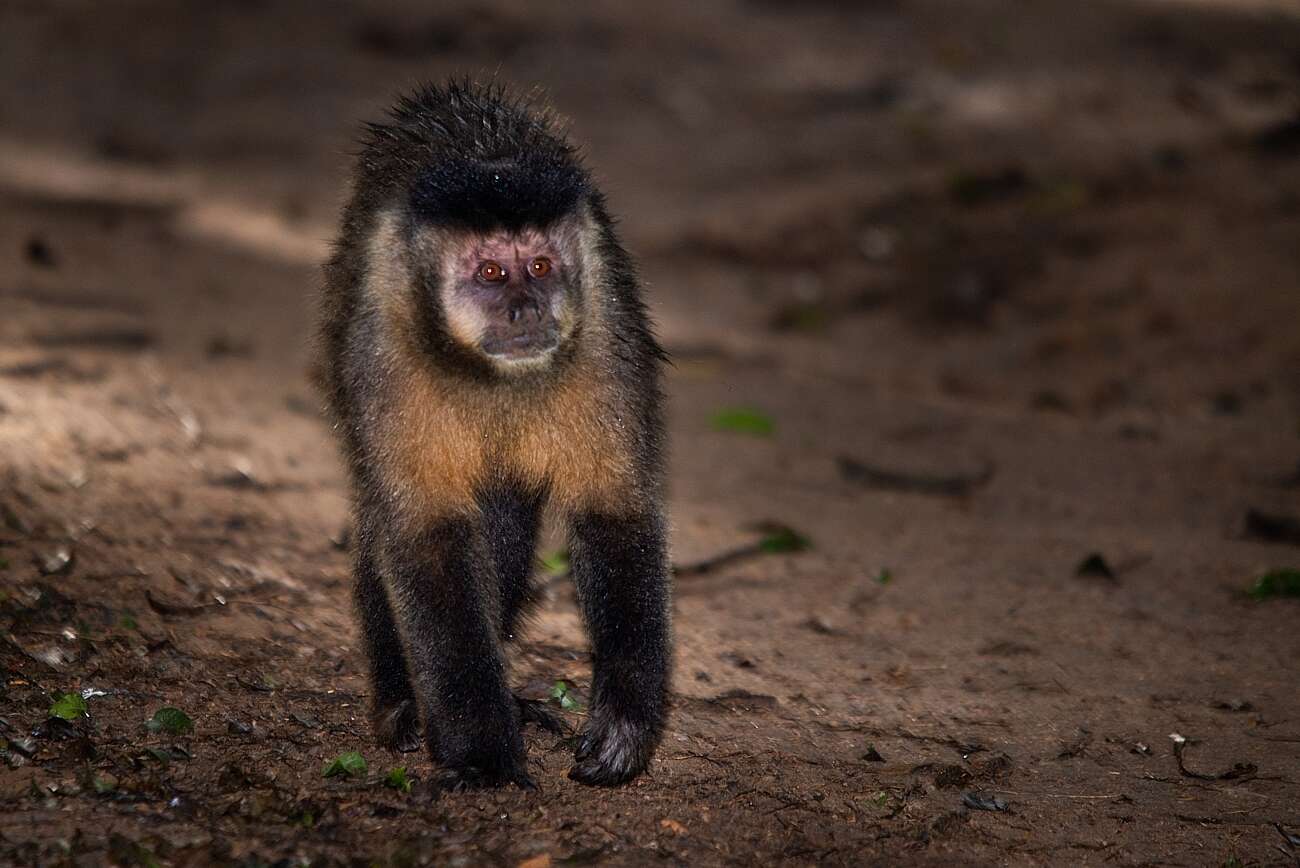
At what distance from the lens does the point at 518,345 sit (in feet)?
12.4

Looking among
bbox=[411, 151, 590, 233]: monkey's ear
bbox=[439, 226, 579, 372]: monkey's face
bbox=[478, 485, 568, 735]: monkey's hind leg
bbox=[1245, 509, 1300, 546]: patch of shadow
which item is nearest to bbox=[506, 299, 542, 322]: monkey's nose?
bbox=[439, 226, 579, 372]: monkey's face

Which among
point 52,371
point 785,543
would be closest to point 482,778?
point 785,543

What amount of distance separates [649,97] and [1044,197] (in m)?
3.99

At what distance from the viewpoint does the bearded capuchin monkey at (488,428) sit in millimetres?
3787

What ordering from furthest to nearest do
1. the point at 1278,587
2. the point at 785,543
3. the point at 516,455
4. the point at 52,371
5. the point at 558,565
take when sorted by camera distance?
the point at 52,371, the point at 785,543, the point at 558,565, the point at 1278,587, the point at 516,455

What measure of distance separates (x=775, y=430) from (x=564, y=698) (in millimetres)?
3132

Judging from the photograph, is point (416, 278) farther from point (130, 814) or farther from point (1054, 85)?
point (1054, 85)

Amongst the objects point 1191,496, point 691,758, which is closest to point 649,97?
point 1191,496

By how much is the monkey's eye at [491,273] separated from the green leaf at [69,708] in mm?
1640

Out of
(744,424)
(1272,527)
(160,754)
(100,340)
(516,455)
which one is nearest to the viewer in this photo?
(160,754)

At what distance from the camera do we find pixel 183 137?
11.6 metres

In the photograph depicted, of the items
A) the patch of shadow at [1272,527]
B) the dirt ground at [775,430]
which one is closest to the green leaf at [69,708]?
the dirt ground at [775,430]

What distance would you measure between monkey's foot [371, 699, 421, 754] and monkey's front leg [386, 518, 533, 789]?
0.17 metres

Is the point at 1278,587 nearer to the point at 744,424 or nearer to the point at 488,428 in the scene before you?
the point at 744,424
